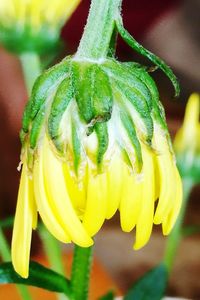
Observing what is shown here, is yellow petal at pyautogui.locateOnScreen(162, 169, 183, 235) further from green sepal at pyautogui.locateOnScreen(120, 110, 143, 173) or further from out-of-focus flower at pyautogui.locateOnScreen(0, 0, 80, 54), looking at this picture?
out-of-focus flower at pyautogui.locateOnScreen(0, 0, 80, 54)

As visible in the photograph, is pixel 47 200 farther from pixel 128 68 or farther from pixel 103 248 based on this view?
pixel 103 248

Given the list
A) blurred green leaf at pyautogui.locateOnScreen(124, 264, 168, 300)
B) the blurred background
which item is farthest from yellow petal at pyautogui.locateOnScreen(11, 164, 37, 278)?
the blurred background

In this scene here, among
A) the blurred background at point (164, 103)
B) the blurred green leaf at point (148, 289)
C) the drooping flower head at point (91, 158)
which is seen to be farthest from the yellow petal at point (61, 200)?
the blurred background at point (164, 103)

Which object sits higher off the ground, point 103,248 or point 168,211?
point 168,211

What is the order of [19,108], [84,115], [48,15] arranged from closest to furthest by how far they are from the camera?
[84,115]
[48,15]
[19,108]

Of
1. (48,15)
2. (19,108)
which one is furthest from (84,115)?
(19,108)

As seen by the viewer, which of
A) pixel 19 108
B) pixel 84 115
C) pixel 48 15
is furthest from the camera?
A: pixel 19 108

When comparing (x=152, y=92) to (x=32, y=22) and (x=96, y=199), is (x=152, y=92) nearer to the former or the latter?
(x=96, y=199)
